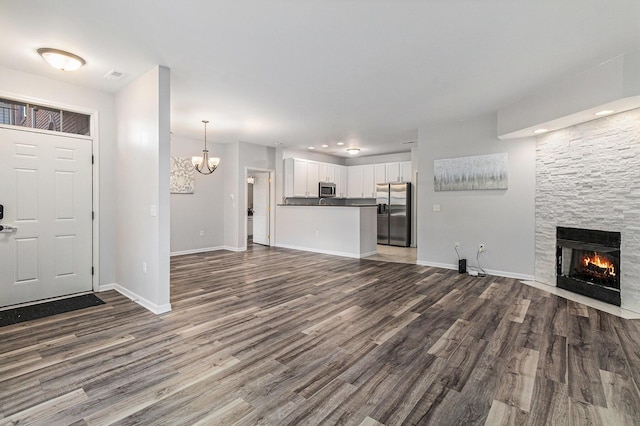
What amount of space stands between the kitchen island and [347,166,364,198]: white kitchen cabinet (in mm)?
2335

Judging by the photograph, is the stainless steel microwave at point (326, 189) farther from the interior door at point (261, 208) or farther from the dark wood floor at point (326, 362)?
the dark wood floor at point (326, 362)

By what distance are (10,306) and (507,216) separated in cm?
689

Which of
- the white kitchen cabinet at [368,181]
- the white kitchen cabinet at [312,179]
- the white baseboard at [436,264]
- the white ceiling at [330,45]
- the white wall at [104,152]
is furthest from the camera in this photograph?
the white kitchen cabinet at [368,181]

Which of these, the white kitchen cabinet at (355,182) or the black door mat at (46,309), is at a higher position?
the white kitchen cabinet at (355,182)

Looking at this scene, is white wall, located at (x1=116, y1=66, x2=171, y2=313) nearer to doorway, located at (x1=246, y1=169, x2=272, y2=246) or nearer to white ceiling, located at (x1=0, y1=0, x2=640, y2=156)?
white ceiling, located at (x1=0, y1=0, x2=640, y2=156)

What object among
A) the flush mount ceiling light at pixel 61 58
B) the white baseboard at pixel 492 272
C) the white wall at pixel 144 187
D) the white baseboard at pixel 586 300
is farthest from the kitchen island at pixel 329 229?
the flush mount ceiling light at pixel 61 58

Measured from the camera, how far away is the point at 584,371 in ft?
7.34

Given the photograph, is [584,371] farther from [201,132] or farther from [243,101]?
[201,132]

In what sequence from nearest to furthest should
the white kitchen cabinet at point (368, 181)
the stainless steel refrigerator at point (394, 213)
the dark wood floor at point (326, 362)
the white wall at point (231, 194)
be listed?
the dark wood floor at point (326, 362) → the white wall at point (231, 194) → the stainless steel refrigerator at point (394, 213) → the white kitchen cabinet at point (368, 181)

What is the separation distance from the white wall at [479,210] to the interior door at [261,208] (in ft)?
14.1

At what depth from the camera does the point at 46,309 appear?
347 centimetres

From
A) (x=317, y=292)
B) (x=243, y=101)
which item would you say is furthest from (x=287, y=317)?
(x=243, y=101)

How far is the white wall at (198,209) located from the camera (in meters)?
6.96

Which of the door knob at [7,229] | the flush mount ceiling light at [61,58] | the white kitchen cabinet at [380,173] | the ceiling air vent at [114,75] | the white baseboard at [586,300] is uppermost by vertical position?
the ceiling air vent at [114,75]
